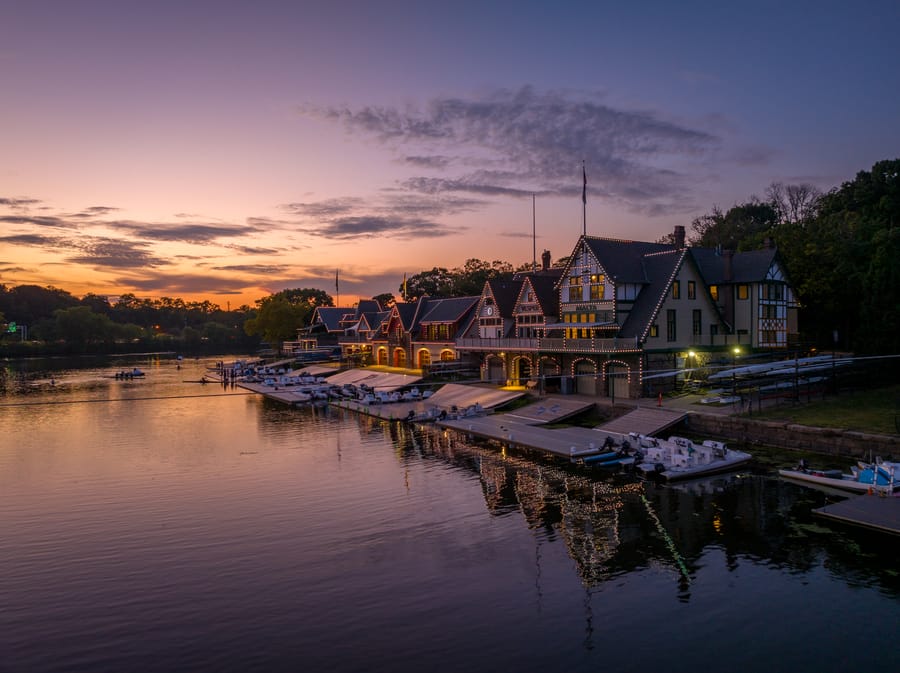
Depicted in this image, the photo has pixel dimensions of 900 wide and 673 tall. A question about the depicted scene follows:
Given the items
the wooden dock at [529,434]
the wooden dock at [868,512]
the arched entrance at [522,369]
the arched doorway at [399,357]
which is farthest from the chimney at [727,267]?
the arched doorway at [399,357]

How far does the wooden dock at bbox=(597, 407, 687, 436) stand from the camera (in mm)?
44562

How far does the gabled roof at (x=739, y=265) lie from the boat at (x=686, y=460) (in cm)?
2723

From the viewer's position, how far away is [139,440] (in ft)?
172

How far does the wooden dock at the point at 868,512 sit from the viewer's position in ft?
87.0

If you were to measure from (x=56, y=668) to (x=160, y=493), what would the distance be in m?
19.0

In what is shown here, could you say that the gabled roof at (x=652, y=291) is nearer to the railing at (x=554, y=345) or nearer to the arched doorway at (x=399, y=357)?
the railing at (x=554, y=345)

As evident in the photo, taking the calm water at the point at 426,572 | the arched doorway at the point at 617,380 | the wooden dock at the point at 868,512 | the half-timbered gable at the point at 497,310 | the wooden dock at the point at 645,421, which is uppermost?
the half-timbered gable at the point at 497,310

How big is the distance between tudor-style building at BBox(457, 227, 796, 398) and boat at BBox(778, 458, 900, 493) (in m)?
19.2

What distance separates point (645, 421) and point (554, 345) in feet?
51.9

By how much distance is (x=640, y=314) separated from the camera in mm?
55750

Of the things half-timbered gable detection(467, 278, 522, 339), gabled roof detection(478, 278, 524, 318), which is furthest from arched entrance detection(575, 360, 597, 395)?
gabled roof detection(478, 278, 524, 318)

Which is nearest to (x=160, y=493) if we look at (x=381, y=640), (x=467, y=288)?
(x=381, y=640)

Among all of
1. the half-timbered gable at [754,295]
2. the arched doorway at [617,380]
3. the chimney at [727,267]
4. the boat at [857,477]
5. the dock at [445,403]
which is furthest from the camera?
the chimney at [727,267]

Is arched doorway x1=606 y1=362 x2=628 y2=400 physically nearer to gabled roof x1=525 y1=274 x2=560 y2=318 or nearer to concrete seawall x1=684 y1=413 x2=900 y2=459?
concrete seawall x1=684 y1=413 x2=900 y2=459
